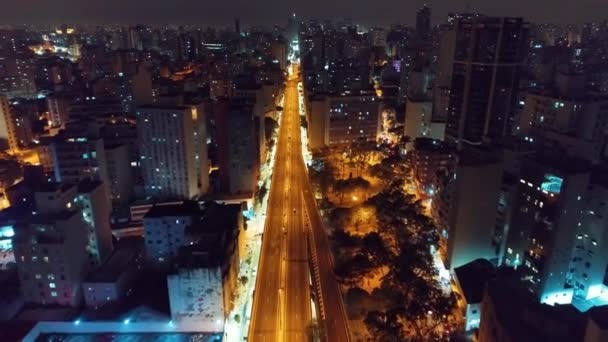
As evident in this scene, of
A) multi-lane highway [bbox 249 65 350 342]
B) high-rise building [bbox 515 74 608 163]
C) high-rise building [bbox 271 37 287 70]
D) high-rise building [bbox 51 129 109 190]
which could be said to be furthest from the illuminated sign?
high-rise building [bbox 271 37 287 70]

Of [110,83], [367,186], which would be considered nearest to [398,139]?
[367,186]

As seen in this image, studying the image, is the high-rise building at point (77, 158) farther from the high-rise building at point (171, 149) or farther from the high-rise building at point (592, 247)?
the high-rise building at point (592, 247)

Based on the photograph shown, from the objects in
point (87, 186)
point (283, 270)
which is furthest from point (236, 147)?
point (87, 186)

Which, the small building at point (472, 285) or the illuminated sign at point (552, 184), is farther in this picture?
the small building at point (472, 285)

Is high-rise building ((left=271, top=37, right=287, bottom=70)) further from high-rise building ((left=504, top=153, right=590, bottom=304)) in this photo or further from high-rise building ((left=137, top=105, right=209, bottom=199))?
high-rise building ((left=504, top=153, right=590, bottom=304))

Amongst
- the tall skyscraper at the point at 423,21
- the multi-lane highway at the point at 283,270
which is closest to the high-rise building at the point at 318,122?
the multi-lane highway at the point at 283,270
